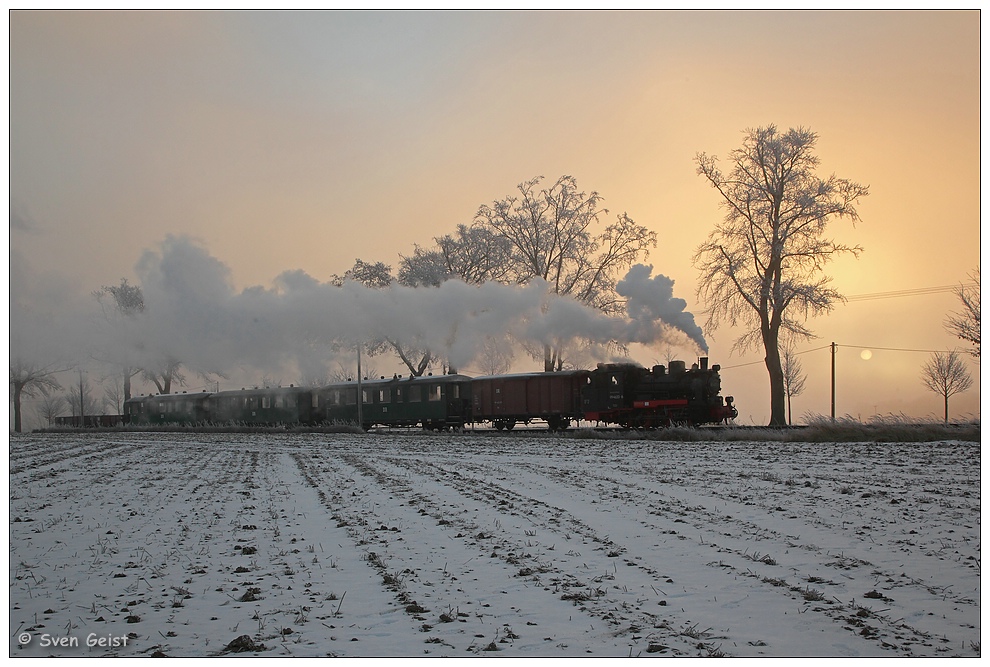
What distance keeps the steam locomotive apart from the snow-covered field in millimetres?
14134

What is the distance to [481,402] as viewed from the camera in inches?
1431

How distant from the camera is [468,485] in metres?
14.2

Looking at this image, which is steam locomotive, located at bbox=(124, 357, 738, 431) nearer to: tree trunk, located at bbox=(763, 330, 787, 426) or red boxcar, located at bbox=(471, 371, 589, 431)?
red boxcar, located at bbox=(471, 371, 589, 431)

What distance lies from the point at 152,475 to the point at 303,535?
335 inches

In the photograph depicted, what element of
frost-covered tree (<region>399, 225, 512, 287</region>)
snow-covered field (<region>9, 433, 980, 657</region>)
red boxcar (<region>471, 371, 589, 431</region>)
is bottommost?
snow-covered field (<region>9, 433, 980, 657</region>)

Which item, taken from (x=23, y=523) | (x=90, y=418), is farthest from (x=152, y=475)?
(x=90, y=418)

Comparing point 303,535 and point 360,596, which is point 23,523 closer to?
point 303,535

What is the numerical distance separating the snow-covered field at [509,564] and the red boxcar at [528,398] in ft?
54.4

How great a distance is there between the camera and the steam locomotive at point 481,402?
29.7 metres

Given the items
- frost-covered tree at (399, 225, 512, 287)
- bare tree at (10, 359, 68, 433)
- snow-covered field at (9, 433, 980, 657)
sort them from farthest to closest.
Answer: frost-covered tree at (399, 225, 512, 287)
bare tree at (10, 359, 68, 433)
snow-covered field at (9, 433, 980, 657)

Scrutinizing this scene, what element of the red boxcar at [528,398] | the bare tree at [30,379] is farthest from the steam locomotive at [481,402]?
the bare tree at [30,379]

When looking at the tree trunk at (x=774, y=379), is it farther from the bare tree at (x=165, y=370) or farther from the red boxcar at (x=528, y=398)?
the bare tree at (x=165, y=370)

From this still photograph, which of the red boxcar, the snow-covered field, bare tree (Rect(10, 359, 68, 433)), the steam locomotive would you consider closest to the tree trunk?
the steam locomotive

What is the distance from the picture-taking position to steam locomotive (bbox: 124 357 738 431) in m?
29.7
